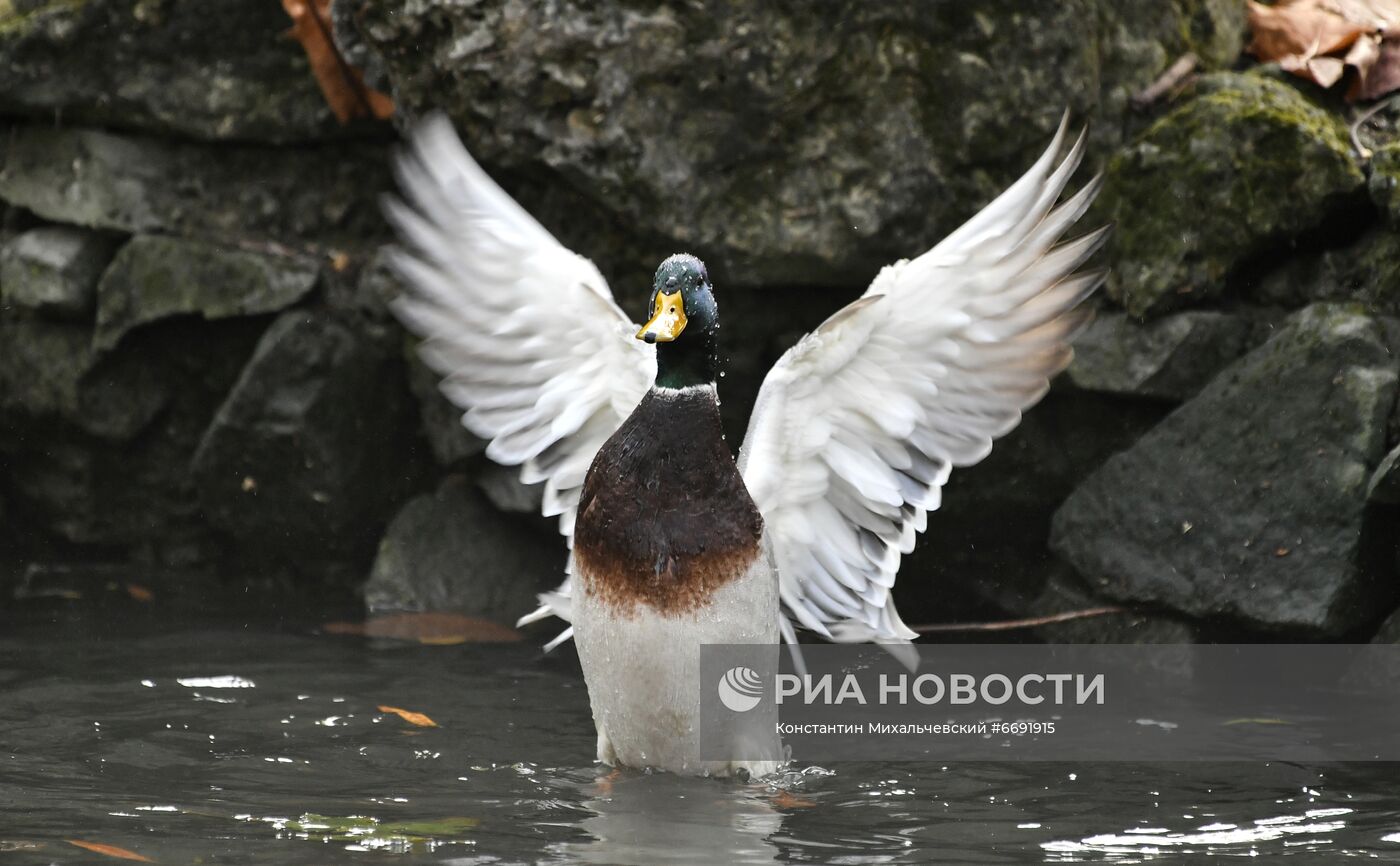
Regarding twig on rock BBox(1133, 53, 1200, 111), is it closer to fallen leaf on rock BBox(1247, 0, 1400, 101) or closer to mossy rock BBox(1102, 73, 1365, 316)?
mossy rock BBox(1102, 73, 1365, 316)

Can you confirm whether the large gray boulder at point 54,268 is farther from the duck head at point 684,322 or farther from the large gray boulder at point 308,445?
the duck head at point 684,322

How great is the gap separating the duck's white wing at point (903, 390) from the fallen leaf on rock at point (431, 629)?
1493 millimetres

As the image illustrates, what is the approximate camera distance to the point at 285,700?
16.2 ft

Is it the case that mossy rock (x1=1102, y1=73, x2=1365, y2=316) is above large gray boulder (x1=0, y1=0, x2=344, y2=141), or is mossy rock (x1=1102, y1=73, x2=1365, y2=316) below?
below

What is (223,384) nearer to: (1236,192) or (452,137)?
(452,137)

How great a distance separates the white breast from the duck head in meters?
0.51

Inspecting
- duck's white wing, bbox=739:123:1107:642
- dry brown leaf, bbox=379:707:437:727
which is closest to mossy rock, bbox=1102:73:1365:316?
duck's white wing, bbox=739:123:1107:642

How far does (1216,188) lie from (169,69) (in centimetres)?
386

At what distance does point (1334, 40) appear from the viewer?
580 cm

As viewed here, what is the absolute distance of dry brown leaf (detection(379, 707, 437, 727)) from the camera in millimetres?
4746

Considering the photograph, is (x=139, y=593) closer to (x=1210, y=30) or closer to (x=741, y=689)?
(x=741, y=689)

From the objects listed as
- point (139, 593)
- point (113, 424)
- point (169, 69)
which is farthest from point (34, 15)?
point (139, 593)

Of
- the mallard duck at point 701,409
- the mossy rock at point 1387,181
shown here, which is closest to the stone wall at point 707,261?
the mossy rock at point 1387,181

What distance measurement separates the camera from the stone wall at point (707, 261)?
5.18 m
